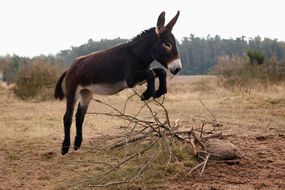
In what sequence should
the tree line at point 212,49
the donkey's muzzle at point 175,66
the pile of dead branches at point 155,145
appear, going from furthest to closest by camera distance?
the tree line at point 212,49 < the donkey's muzzle at point 175,66 < the pile of dead branches at point 155,145

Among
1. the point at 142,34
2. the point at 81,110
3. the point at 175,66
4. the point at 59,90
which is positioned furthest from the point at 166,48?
the point at 59,90

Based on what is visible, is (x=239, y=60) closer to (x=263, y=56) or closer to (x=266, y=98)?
(x=263, y=56)

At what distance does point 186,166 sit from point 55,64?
69.9 ft

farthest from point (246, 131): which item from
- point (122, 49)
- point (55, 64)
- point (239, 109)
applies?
point (55, 64)

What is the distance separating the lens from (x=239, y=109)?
1523 centimetres

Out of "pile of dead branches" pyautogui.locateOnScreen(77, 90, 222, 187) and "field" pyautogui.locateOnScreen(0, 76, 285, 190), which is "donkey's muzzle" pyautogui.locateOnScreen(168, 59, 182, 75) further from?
"field" pyautogui.locateOnScreen(0, 76, 285, 190)

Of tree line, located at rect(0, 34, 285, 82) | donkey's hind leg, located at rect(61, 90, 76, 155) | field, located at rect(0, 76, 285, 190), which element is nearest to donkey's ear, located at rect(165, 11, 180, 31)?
field, located at rect(0, 76, 285, 190)

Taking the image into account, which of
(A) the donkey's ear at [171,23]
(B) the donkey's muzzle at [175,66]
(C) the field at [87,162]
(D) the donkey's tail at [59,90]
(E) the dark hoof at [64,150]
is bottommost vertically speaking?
(C) the field at [87,162]

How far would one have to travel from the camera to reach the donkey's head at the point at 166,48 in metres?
5.83

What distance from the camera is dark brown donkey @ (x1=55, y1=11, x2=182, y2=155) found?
5949 mm

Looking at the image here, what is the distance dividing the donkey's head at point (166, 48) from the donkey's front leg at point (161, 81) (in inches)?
6.0

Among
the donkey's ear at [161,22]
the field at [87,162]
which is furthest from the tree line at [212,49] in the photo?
the donkey's ear at [161,22]

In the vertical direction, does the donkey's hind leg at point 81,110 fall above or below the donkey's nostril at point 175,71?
below

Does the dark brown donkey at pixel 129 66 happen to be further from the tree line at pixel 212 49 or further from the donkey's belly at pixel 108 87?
the tree line at pixel 212 49
